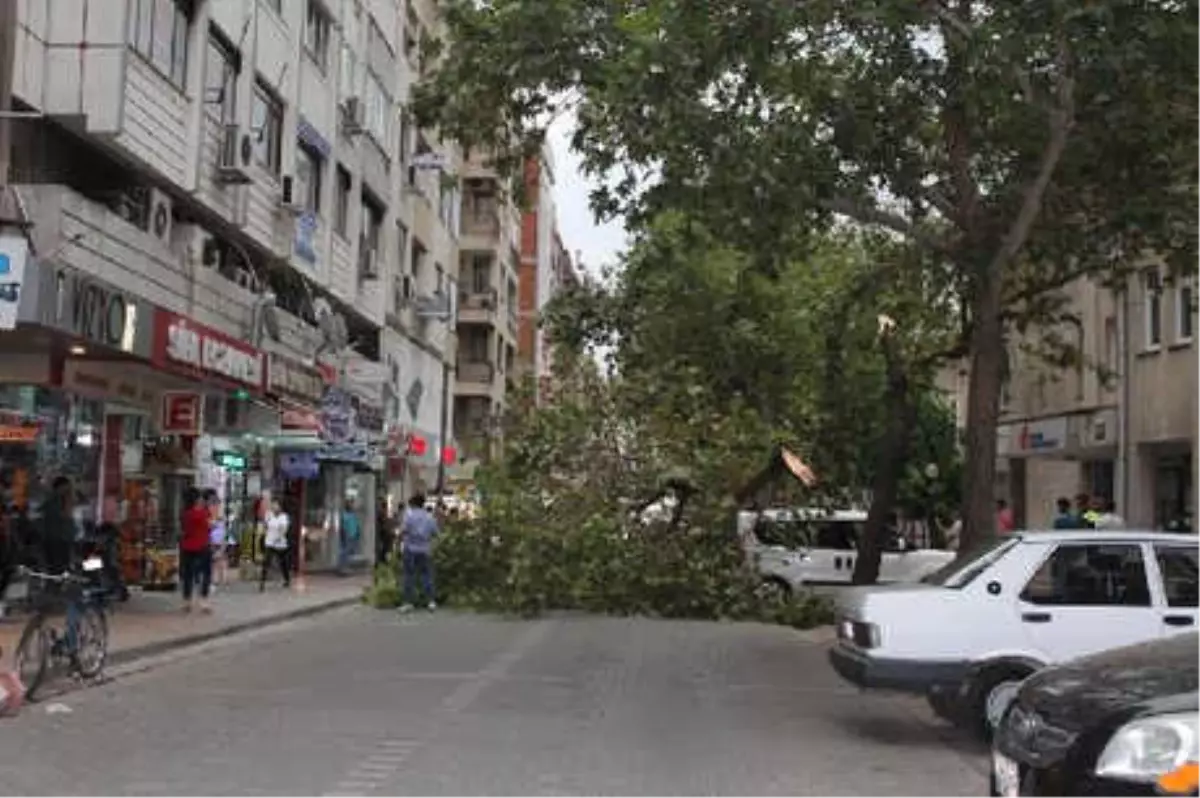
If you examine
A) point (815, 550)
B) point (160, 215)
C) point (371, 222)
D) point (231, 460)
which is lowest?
point (815, 550)

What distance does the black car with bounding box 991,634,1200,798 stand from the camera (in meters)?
5.36

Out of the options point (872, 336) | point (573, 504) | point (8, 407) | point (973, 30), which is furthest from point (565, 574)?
point (973, 30)

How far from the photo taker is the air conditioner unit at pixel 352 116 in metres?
39.3

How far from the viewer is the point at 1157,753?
5.39m

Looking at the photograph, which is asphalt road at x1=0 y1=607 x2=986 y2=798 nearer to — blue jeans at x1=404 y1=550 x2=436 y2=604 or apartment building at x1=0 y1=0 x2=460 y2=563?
apartment building at x1=0 y1=0 x2=460 y2=563

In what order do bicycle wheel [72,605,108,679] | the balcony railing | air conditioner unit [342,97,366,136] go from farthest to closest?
the balcony railing < air conditioner unit [342,97,366,136] < bicycle wheel [72,605,108,679]

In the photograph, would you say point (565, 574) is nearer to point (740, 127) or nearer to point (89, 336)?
point (89, 336)

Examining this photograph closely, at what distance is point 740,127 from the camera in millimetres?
15430

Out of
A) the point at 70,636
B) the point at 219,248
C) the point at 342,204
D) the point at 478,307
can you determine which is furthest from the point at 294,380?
the point at 478,307

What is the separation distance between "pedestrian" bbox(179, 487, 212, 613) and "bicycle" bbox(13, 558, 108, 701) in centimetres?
829

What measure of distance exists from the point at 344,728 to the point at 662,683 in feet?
15.2

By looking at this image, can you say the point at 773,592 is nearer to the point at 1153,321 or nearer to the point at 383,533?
the point at 1153,321

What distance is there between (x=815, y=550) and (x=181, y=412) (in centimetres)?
1223

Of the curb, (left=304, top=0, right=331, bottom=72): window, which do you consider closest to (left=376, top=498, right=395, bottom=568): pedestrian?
the curb
